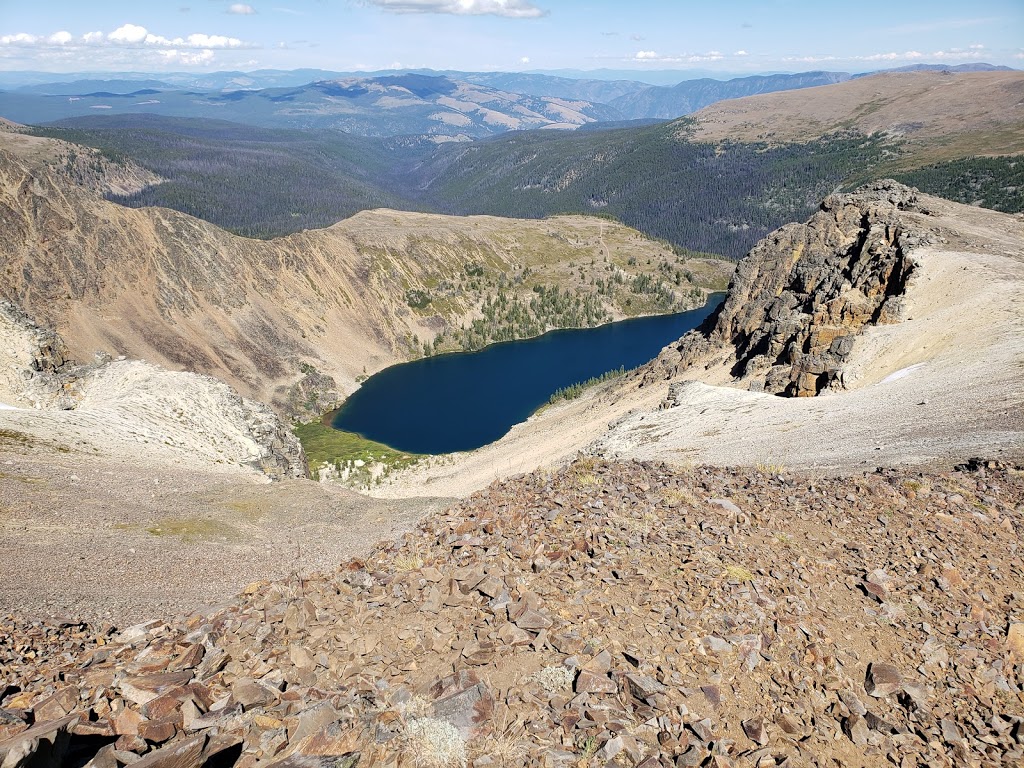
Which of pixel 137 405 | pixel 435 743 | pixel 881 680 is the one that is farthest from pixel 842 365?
pixel 137 405

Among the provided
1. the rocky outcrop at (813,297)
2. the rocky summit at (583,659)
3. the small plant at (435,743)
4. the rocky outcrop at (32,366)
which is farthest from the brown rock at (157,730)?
the rocky outcrop at (813,297)

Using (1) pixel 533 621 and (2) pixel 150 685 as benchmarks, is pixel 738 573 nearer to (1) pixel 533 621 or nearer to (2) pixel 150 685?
(1) pixel 533 621

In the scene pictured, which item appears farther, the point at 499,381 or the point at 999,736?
the point at 499,381

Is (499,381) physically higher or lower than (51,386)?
lower

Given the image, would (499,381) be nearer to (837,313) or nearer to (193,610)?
(837,313)

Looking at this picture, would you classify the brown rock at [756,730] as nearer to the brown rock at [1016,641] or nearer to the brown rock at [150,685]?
the brown rock at [1016,641]

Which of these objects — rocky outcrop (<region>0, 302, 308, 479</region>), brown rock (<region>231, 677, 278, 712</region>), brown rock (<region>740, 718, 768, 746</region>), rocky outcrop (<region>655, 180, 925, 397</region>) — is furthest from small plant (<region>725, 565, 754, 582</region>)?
rocky outcrop (<region>655, 180, 925, 397</region>)

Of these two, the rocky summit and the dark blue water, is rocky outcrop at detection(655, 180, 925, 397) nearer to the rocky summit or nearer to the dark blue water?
the rocky summit

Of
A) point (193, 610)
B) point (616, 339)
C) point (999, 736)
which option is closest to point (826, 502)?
point (999, 736)
